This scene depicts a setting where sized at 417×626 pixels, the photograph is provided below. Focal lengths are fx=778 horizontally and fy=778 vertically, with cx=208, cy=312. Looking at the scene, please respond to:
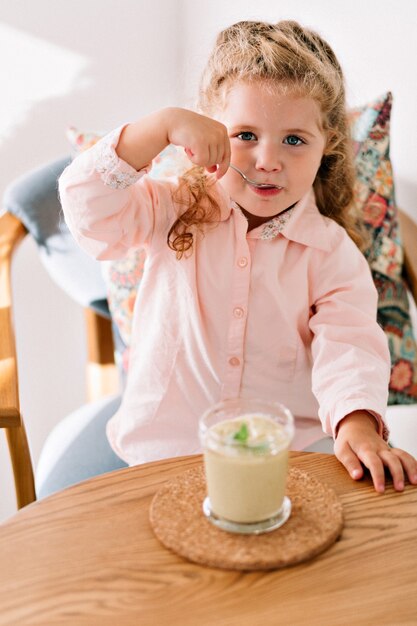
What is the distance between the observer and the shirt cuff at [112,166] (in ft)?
3.67

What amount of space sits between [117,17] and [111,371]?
1.05 m

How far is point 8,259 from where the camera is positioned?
154 centimetres

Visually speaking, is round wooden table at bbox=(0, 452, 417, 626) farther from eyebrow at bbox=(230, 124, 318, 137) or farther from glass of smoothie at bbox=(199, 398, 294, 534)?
eyebrow at bbox=(230, 124, 318, 137)

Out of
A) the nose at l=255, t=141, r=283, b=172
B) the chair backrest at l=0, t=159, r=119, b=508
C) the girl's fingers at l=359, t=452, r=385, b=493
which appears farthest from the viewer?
the chair backrest at l=0, t=159, r=119, b=508

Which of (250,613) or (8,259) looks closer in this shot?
(250,613)

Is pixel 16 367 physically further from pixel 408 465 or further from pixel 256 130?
pixel 408 465

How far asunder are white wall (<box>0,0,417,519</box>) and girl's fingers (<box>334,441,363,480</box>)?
952 millimetres

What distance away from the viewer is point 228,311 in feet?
4.33

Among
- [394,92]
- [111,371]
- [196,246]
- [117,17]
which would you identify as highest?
[117,17]

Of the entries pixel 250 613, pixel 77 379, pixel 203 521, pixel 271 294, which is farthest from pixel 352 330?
pixel 77 379

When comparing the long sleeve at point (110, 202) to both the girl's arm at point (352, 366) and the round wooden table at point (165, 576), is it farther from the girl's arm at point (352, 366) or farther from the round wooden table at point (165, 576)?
the round wooden table at point (165, 576)

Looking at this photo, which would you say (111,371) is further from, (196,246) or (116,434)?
(196,246)

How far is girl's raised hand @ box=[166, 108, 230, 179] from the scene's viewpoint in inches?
42.8

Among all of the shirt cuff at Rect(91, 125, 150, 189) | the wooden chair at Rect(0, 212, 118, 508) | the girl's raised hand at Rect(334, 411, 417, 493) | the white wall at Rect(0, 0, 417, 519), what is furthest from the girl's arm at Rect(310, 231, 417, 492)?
the white wall at Rect(0, 0, 417, 519)
